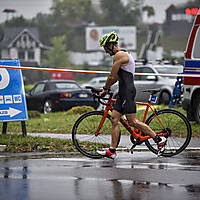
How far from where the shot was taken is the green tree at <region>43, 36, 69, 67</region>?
323 ft

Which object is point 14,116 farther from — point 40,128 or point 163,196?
point 163,196

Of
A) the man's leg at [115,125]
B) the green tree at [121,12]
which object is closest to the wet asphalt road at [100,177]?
the man's leg at [115,125]

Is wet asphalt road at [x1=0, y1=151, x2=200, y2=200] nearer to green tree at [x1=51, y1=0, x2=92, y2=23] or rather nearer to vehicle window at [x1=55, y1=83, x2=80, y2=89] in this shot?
vehicle window at [x1=55, y1=83, x2=80, y2=89]

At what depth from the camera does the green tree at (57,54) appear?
98.6 metres

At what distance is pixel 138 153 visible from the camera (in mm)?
9352

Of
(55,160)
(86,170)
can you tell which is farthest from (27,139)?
(86,170)

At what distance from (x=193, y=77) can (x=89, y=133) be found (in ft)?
15.0

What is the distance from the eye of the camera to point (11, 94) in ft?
34.1

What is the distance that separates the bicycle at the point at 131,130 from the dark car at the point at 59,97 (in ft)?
36.6

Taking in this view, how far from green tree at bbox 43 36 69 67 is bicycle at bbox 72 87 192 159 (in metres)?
89.3

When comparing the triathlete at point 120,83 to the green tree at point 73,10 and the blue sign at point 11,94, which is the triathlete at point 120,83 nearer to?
the blue sign at point 11,94

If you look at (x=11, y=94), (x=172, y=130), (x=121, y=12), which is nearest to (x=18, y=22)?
(x=121, y=12)

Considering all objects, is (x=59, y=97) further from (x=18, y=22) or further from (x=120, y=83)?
(x=18, y=22)

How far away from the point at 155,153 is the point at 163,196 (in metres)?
2.85
